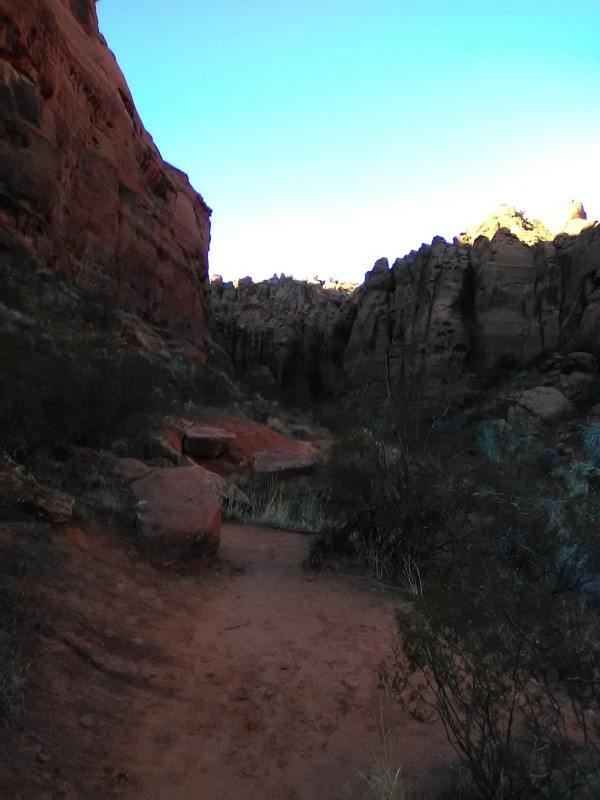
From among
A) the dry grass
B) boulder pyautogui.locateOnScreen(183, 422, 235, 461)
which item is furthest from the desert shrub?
the dry grass

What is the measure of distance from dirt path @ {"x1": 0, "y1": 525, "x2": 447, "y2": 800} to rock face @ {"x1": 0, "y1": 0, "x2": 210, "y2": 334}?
1528 centimetres

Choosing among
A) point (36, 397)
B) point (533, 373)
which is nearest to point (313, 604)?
point (36, 397)

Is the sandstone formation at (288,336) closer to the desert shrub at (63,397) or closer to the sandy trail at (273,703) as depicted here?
the desert shrub at (63,397)

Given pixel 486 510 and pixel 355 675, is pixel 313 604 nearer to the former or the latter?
pixel 355 675

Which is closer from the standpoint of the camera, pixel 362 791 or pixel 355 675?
pixel 362 791

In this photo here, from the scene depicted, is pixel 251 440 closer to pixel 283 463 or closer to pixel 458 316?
pixel 283 463

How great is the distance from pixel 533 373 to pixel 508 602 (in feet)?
82.4

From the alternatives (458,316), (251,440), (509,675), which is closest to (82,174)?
(251,440)

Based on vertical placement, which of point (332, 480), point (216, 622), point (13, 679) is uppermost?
point (332, 480)

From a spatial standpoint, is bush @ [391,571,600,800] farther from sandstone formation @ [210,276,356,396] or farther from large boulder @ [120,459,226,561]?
sandstone formation @ [210,276,356,396]

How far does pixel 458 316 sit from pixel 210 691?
30308 millimetres

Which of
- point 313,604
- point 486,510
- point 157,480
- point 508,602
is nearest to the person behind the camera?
point 508,602

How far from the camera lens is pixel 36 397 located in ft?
18.6

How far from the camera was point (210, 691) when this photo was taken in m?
3.19
